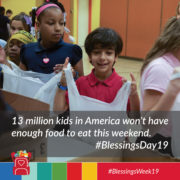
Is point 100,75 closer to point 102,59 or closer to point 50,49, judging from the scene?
point 102,59

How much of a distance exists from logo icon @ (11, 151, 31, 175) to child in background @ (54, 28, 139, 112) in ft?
1.40

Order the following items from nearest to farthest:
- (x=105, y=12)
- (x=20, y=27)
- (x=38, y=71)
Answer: (x=38, y=71)
(x=20, y=27)
(x=105, y=12)

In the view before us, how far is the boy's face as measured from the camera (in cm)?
128

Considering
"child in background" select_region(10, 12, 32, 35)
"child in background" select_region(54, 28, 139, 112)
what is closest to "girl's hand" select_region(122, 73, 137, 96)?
"child in background" select_region(54, 28, 139, 112)

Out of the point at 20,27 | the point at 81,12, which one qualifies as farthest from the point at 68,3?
the point at 20,27

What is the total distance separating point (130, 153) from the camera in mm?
1057

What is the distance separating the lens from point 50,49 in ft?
5.37

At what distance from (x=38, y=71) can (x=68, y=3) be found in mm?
7897

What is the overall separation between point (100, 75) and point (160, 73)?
14.4 inches

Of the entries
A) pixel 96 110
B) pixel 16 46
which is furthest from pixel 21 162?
pixel 16 46

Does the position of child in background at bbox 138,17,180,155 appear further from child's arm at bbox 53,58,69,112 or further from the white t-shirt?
child's arm at bbox 53,58,69,112

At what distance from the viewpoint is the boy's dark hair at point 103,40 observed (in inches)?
51.0

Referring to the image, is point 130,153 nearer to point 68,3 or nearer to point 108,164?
point 108,164

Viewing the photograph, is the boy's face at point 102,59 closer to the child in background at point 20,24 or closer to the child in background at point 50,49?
the child in background at point 50,49
